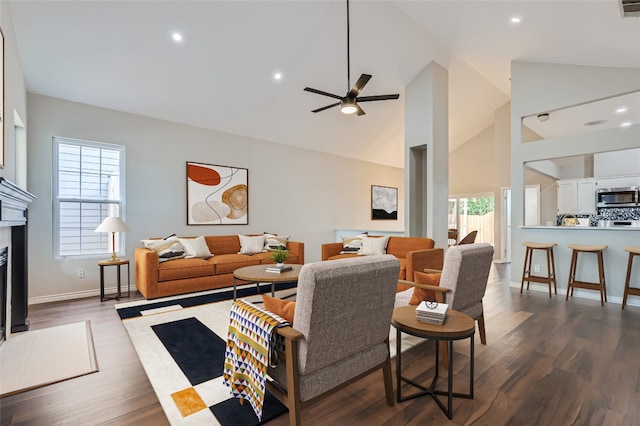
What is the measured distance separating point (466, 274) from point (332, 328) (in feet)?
4.36

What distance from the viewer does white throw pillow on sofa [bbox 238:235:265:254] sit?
5.54 meters

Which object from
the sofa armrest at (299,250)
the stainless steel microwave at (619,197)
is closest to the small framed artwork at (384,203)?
the sofa armrest at (299,250)

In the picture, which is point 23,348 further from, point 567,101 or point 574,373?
point 567,101

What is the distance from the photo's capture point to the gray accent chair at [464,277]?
7.39ft

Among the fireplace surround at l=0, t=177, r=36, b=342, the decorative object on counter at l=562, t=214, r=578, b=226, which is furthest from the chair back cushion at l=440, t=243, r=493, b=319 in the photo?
the decorative object on counter at l=562, t=214, r=578, b=226

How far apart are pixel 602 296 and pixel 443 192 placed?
2.70m

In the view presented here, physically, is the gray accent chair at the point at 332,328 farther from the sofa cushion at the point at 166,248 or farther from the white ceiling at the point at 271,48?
the white ceiling at the point at 271,48

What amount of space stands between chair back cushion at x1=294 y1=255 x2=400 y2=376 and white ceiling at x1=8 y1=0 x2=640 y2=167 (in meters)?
3.77

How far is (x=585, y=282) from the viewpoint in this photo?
456 cm

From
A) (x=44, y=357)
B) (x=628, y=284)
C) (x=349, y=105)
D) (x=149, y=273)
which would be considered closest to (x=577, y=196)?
(x=628, y=284)

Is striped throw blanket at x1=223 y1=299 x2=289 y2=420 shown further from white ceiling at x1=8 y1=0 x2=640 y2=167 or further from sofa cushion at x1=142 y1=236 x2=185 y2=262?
white ceiling at x1=8 y1=0 x2=640 y2=167

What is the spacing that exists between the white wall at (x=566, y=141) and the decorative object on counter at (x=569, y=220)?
7.64ft

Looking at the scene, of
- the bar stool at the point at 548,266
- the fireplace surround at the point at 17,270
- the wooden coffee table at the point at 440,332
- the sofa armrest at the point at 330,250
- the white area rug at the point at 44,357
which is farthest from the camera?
the sofa armrest at the point at 330,250

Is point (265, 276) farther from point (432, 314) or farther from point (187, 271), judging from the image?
point (432, 314)
